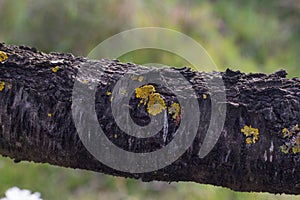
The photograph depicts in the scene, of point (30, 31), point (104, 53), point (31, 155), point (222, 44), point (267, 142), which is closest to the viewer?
point (267, 142)

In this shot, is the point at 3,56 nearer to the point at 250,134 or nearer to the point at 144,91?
the point at 144,91

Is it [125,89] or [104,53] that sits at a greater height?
[104,53]

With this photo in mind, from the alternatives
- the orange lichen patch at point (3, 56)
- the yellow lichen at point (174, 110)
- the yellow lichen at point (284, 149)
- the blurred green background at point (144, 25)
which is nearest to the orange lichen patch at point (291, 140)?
the yellow lichen at point (284, 149)

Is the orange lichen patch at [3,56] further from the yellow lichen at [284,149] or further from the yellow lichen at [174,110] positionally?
the yellow lichen at [284,149]

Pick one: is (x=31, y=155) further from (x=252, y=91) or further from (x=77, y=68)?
(x=252, y=91)

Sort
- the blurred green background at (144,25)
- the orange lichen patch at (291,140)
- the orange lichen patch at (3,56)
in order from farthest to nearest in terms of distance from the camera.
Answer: the blurred green background at (144,25) < the orange lichen patch at (3,56) < the orange lichen patch at (291,140)

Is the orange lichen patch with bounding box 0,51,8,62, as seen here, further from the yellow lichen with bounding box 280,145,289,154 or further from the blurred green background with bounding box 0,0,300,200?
the blurred green background with bounding box 0,0,300,200

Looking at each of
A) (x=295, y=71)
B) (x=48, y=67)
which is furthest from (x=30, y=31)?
(x=48, y=67)
